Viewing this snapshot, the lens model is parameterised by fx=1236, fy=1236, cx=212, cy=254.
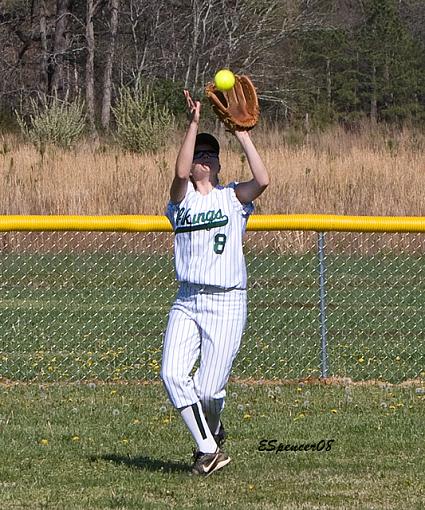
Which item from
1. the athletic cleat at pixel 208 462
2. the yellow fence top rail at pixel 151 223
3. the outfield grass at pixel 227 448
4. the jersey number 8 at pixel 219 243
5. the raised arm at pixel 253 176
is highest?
the raised arm at pixel 253 176

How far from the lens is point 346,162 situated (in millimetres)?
20484

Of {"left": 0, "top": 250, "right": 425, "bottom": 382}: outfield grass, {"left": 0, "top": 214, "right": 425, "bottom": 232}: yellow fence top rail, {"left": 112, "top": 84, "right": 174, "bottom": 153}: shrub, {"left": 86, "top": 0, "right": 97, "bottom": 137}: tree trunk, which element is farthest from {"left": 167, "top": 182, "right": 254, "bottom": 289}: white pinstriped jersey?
{"left": 86, "top": 0, "right": 97, "bottom": 137}: tree trunk

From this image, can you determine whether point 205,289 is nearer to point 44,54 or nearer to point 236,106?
point 236,106

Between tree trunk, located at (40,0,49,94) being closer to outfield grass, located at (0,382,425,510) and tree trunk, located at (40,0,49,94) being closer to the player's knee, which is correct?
outfield grass, located at (0,382,425,510)

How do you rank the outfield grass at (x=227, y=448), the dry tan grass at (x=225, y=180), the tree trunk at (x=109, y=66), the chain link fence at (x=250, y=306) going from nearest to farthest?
1. the outfield grass at (x=227, y=448)
2. the chain link fence at (x=250, y=306)
3. the dry tan grass at (x=225, y=180)
4. the tree trunk at (x=109, y=66)

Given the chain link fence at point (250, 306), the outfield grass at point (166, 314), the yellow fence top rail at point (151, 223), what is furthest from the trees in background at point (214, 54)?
the yellow fence top rail at point (151, 223)

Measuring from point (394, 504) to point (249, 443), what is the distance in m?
1.53

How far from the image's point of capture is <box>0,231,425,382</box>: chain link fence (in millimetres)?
9773

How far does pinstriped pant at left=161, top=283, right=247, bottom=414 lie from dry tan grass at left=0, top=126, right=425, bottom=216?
485 inches

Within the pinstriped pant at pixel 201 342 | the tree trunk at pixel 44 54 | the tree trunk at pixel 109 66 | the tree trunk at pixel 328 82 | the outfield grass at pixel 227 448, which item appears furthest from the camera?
the tree trunk at pixel 328 82

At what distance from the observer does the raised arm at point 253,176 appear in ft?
19.4

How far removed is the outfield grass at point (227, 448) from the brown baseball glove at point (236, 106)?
1713 mm

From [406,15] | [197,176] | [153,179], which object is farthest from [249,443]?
[406,15]

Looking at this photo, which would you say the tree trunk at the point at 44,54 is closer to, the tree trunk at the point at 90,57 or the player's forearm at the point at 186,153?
the tree trunk at the point at 90,57
